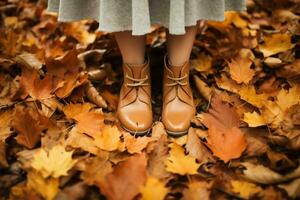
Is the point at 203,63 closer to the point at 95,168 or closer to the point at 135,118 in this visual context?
the point at 135,118

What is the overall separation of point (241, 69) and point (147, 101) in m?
0.37

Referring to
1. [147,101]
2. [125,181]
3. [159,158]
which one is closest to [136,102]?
[147,101]

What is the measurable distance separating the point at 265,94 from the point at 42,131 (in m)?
0.72

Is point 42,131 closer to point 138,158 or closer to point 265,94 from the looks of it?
point 138,158

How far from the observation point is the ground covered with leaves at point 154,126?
0.86 meters

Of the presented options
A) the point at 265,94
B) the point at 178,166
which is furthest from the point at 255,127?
the point at 178,166

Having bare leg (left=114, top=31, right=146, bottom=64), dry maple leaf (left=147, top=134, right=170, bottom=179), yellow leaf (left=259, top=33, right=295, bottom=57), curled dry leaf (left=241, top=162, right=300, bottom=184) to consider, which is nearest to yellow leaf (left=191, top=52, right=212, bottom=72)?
yellow leaf (left=259, top=33, right=295, bottom=57)

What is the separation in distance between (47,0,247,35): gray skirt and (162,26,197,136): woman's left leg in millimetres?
95

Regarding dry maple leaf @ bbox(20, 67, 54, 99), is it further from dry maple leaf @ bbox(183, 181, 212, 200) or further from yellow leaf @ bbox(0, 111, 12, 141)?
dry maple leaf @ bbox(183, 181, 212, 200)

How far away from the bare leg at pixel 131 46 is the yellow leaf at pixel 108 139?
0.80 ft

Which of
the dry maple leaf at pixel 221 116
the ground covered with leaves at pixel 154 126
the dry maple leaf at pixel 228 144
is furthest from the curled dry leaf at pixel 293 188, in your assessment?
the dry maple leaf at pixel 221 116

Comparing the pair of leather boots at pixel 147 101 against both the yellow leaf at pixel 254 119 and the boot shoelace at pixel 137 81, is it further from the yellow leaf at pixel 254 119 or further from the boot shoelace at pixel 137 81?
the yellow leaf at pixel 254 119

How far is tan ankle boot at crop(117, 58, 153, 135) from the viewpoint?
109 centimetres

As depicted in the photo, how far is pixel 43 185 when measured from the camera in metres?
0.86
